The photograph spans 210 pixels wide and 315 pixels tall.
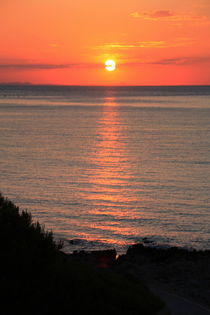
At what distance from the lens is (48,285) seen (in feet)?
50.8

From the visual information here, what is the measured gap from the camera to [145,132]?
307 feet

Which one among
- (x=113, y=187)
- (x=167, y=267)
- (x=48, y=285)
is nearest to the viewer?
(x=48, y=285)

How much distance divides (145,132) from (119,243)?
6493cm

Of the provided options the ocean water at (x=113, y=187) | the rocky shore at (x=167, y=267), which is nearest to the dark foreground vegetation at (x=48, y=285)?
the rocky shore at (x=167, y=267)

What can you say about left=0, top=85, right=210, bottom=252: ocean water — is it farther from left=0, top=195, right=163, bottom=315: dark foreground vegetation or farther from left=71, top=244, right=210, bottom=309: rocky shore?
left=0, top=195, right=163, bottom=315: dark foreground vegetation

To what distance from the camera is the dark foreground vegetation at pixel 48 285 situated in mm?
15156

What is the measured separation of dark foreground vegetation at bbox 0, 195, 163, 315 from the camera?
15.2 meters

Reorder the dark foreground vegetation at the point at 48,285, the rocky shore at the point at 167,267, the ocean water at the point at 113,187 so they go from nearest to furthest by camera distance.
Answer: the dark foreground vegetation at the point at 48,285
the rocky shore at the point at 167,267
the ocean water at the point at 113,187

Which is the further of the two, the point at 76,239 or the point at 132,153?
the point at 132,153

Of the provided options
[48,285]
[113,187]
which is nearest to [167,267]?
[48,285]

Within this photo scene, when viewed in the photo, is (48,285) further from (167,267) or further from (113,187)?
(113,187)

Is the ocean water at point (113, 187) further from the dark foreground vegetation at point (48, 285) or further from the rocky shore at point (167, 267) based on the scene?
the dark foreground vegetation at point (48, 285)

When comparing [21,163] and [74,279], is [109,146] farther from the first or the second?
[74,279]

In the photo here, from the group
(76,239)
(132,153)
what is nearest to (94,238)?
(76,239)
